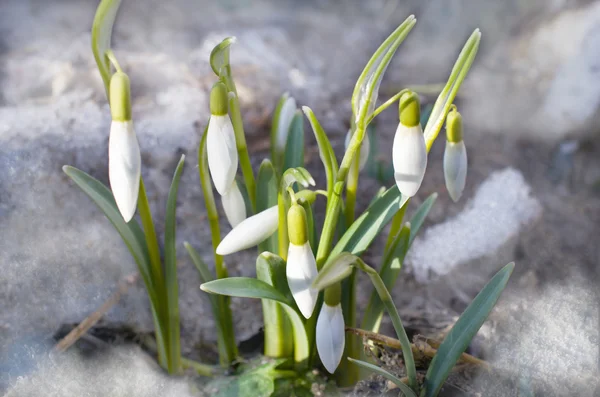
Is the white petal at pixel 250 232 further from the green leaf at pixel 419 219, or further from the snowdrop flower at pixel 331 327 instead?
the green leaf at pixel 419 219

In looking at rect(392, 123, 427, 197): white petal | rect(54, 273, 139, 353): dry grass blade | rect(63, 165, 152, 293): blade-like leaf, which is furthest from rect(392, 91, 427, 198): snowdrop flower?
rect(54, 273, 139, 353): dry grass blade

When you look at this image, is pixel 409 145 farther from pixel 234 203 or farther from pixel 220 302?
pixel 220 302

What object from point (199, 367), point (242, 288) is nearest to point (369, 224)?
point (242, 288)

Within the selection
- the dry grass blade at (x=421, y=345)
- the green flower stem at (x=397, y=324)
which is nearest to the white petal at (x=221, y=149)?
the green flower stem at (x=397, y=324)

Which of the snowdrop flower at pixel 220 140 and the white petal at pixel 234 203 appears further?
the white petal at pixel 234 203

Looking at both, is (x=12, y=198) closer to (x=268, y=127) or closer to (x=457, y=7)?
(x=268, y=127)

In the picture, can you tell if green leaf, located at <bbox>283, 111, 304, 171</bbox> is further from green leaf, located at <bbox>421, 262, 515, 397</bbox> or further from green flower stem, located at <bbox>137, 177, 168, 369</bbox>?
green leaf, located at <bbox>421, 262, 515, 397</bbox>
